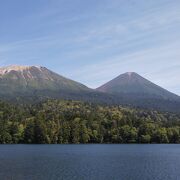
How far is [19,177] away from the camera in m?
61.5

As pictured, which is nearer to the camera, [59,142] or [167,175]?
[167,175]

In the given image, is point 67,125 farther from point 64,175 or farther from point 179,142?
point 64,175

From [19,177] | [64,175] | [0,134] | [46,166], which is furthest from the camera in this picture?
[0,134]

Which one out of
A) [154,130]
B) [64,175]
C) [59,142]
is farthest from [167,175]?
[154,130]

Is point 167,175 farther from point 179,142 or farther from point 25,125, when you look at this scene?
point 179,142

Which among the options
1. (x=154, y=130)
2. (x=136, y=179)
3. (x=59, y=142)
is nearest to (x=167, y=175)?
(x=136, y=179)

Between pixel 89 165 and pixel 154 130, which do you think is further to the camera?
pixel 154 130

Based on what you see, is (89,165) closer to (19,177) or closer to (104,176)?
(104,176)

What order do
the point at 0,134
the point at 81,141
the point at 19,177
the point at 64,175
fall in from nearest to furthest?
the point at 19,177 < the point at 64,175 < the point at 0,134 < the point at 81,141

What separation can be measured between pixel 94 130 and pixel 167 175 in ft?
396

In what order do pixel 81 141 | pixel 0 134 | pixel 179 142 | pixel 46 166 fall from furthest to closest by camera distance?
pixel 179 142 → pixel 81 141 → pixel 0 134 → pixel 46 166

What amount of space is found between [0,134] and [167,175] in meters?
114

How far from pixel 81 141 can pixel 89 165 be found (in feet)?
329

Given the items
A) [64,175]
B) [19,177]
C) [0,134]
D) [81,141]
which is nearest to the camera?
[19,177]
